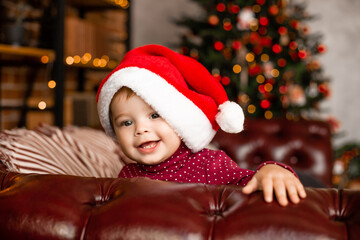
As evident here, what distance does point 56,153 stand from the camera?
1206 millimetres

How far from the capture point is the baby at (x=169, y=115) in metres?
1.03

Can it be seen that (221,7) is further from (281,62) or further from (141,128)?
(141,128)

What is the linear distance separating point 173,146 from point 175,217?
0.47m

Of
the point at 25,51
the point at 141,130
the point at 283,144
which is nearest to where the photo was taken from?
the point at 141,130

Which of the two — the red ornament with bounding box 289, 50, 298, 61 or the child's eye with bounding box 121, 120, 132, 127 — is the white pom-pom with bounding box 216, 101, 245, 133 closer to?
the child's eye with bounding box 121, 120, 132, 127

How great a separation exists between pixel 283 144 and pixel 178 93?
48.7 inches

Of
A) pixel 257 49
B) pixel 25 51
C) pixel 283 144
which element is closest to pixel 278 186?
pixel 283 144

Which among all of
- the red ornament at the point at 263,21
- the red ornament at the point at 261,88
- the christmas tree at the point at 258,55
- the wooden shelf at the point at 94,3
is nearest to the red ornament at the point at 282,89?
the christmas tree at the point at 258,55

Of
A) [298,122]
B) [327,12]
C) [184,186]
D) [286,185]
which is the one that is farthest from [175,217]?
[327,12]

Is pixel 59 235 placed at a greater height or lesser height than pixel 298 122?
lesser

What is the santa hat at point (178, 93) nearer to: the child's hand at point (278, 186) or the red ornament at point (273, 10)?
the child's hand at point (278, 186)

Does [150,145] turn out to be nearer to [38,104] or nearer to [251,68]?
[38,104]

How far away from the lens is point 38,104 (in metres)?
2.75

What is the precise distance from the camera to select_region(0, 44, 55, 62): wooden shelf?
2.21 m
